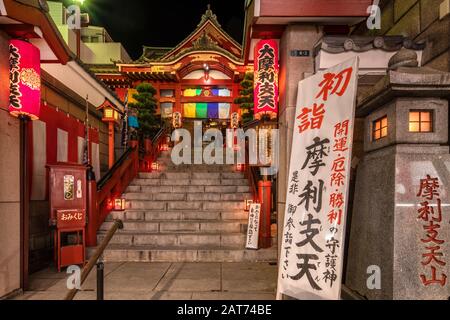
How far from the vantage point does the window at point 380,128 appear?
4.29m

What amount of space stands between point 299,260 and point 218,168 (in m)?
8.97

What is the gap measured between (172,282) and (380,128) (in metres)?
4.78

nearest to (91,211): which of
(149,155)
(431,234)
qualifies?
(149,155)

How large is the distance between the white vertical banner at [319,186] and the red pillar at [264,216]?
10.9ft

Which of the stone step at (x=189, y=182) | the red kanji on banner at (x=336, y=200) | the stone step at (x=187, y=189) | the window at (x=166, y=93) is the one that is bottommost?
the stone step at (x=187, y=189)

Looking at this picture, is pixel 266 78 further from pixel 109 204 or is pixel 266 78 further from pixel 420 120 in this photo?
pixel 109 204

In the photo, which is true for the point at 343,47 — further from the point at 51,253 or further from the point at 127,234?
the point at 51,253

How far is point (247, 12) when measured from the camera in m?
5.98

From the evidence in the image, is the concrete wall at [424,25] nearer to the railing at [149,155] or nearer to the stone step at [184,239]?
the stone step at [184,239]

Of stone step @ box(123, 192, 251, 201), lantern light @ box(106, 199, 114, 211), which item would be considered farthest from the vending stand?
stone step @ box(123, 192, 251, 201)

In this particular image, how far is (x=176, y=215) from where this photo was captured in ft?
30.1

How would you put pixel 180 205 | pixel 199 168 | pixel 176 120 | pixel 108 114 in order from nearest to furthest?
pixel 180 205
pixel 108 114
pixel 199 168
pixel 176 120

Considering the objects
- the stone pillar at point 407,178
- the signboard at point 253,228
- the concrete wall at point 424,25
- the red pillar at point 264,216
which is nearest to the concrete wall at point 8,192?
the signboard at point 253,228

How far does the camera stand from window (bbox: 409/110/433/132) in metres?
3.93
